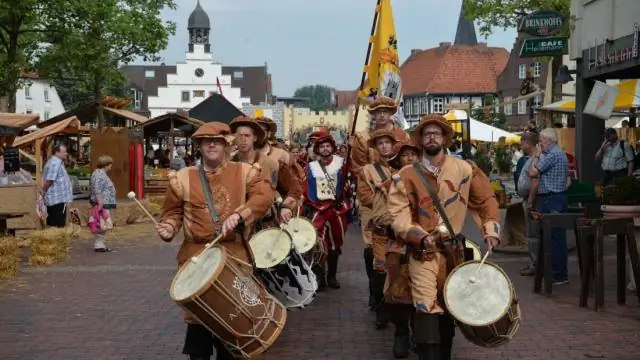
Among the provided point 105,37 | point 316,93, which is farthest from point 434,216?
point 316,93

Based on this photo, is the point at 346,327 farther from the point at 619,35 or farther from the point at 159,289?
the point at 619,35

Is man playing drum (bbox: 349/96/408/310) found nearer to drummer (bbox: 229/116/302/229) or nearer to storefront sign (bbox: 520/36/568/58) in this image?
drummer (bbox: 229/116/302/229)

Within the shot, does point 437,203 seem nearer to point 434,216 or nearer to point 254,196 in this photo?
point 434,216

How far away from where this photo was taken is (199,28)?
11106 cm

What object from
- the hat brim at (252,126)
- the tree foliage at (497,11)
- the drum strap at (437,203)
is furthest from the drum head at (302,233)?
the tree foliage at (497,11)

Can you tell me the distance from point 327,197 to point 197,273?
14.4 ft

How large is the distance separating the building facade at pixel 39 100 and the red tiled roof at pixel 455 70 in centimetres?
3515

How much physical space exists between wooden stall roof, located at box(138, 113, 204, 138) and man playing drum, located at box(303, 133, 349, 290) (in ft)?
58.6

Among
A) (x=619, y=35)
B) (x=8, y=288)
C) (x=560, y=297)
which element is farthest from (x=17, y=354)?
(x=619, y=35)

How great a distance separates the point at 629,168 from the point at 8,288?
33.3 ft

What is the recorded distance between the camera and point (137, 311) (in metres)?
9.15

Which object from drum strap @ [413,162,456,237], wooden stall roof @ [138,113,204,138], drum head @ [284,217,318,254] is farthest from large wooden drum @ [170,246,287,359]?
wooden stall roof @ [138,113,204,138]

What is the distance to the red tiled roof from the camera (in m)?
91.7

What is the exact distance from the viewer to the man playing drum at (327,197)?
32.7 ft
